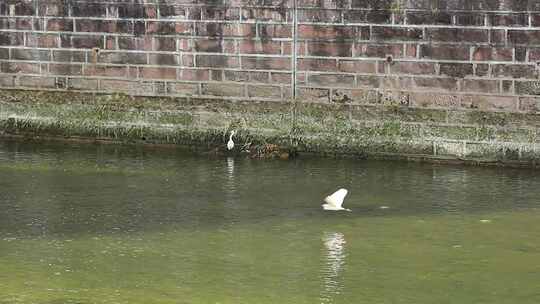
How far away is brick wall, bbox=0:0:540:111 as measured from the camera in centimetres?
1071

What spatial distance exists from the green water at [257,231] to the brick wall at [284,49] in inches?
31.7

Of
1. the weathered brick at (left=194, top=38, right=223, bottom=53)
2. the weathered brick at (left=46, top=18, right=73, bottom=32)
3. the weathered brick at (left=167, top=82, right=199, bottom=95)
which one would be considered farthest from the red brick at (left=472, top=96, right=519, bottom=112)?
the weathered brick at (left=46, top=18, right=73, bottom=32)

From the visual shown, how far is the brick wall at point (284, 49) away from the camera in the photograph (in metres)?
10.7

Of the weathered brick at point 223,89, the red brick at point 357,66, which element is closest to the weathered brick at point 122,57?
the weathered brick at point 223,89

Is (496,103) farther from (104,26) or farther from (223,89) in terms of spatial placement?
(104,26)

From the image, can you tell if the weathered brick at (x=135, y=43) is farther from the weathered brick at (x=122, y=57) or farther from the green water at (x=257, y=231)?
the green water at (x=257, y=231)

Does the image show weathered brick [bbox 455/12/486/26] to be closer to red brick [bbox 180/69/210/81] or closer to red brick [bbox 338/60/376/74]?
red brick [bbox 338/60/376/74]

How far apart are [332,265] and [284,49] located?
4635mm

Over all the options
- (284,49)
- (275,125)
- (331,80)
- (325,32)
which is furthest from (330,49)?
(275,125)

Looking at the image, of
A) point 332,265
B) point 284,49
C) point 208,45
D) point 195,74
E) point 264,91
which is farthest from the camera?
point 195,74

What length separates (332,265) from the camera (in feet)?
23.3

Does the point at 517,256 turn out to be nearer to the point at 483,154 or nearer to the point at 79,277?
the point at 79,277

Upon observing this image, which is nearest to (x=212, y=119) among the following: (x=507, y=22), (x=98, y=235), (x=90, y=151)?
(x=90, y=151)

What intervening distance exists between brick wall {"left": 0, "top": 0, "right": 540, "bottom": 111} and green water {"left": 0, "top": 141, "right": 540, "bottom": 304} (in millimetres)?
805
